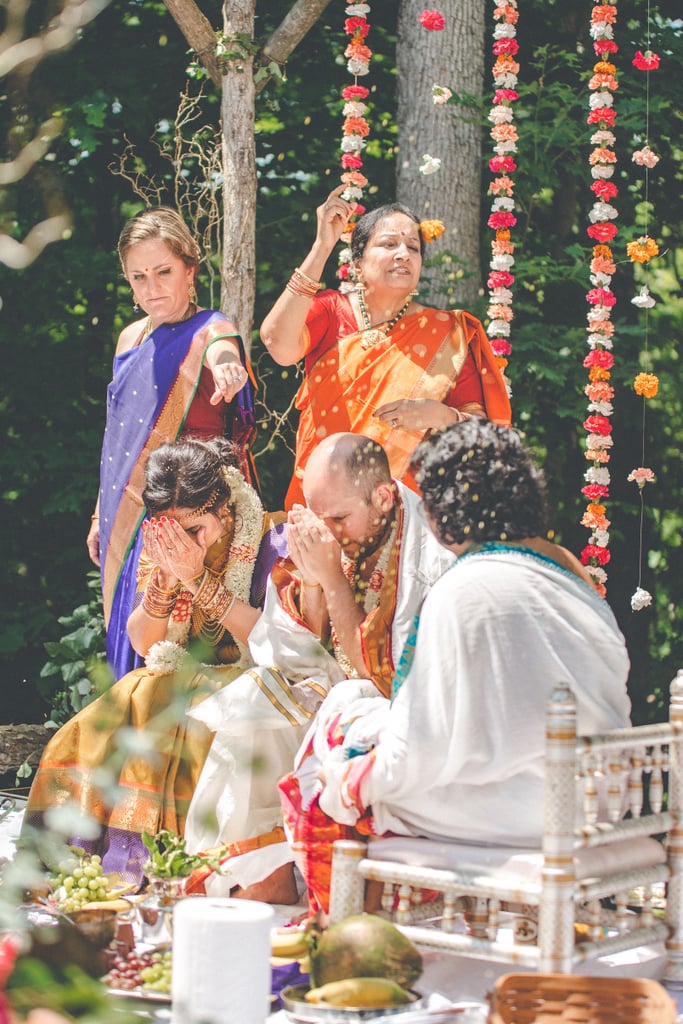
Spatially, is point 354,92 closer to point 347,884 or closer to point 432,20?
point 432,20

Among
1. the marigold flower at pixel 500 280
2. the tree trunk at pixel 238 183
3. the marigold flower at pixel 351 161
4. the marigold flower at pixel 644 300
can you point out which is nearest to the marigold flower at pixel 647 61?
the marigold flower at pixel 644 300

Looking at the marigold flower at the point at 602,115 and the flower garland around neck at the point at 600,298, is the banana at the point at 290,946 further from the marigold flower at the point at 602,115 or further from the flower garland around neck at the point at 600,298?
the marigold flower at the point at 602,115

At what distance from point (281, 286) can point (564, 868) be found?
4.22 m

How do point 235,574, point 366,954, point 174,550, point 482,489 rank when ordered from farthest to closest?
point 235,574 < point 174,550 < point 482,489 < point 366,954

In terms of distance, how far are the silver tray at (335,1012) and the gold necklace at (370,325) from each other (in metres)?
2.40

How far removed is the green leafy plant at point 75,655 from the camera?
577cm

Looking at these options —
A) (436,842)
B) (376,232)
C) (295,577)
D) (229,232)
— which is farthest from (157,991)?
(229,232)

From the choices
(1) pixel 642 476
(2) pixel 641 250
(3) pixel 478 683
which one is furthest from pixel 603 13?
(3) pixel 478 683

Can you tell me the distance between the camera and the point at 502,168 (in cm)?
577

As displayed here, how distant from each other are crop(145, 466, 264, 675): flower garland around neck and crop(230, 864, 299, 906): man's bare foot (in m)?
0.64

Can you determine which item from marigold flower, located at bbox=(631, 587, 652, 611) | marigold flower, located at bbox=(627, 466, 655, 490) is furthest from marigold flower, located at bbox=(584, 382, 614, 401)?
marigold flower, located at bbox=(631, 587, 652, 611)

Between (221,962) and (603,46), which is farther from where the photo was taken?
(603,46)

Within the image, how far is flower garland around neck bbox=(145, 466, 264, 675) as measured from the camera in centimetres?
389

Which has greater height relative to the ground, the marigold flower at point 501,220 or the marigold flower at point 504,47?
the marigold flower at point 504,47
